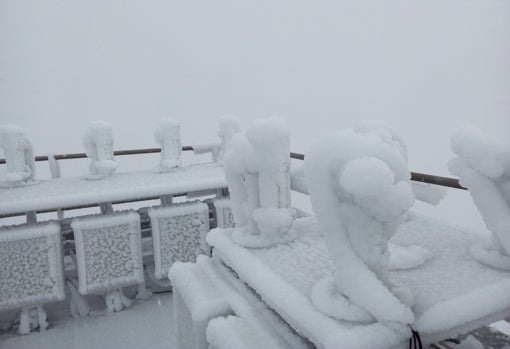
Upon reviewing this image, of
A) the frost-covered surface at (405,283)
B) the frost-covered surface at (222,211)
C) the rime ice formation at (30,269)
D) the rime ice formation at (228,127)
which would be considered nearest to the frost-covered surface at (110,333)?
the rime ice formation at (30,269)

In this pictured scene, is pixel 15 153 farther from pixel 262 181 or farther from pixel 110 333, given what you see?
pixel 262 181

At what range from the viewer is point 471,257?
127 centimetres

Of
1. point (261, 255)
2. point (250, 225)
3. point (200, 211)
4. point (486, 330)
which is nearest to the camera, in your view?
point (486, 330)

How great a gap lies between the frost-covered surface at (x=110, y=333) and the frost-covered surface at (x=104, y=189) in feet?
2.06

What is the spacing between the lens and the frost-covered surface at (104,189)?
7.37ft

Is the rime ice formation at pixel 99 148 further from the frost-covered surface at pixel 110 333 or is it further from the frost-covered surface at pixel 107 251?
the frost-covered surface at pixel 110 333

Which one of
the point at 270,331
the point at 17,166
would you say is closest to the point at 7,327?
the point at 17,166

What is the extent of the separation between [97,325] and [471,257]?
1.84 m

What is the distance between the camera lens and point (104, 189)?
95.9 inches

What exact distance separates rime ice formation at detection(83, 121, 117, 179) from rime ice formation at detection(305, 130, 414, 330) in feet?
6.47

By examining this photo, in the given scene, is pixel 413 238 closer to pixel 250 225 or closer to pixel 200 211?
pixel 250 225

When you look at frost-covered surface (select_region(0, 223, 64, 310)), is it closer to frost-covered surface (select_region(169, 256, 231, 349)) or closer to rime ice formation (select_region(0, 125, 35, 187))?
rime ice formation (select_region(0, 125, 35, 187))

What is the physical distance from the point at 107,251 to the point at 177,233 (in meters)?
0.38

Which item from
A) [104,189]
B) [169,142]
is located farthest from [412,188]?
[169,142]
